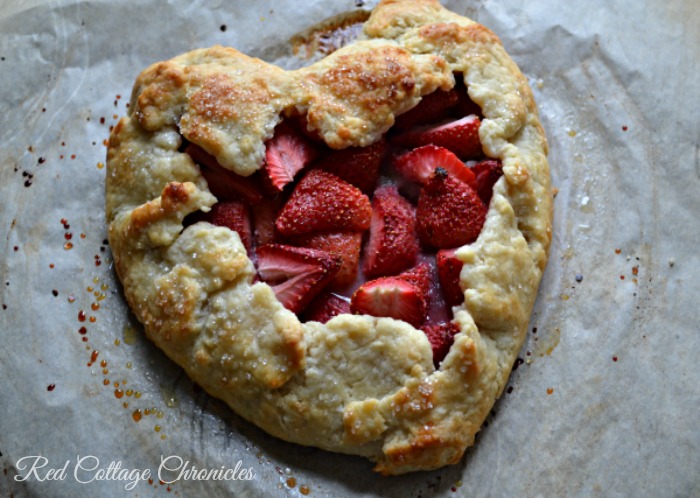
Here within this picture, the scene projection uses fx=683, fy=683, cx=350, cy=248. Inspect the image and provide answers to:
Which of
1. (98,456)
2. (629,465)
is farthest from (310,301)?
(629,465)

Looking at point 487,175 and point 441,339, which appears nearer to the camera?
point 441,339

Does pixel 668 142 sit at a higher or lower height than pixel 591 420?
higher

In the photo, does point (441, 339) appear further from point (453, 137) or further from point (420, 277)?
point (453, 137)

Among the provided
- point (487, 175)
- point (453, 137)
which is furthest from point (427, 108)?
A: point (487, 175)

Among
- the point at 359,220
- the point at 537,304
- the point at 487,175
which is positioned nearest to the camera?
the point at 359,220

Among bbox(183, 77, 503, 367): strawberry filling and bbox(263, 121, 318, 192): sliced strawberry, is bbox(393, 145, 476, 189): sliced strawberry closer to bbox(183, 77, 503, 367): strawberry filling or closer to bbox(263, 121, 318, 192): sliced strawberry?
bbox(183, 77, 503, 367): strawberry filling

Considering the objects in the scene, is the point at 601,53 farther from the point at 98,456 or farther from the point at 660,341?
the point at 98,456
